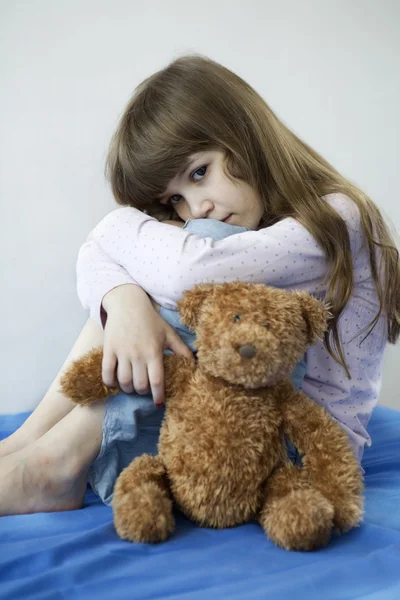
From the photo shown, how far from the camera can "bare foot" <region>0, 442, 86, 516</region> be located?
39.2 inches

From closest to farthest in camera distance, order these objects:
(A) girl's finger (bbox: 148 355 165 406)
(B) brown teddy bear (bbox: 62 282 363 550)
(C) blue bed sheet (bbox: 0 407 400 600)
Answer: (C) blue bed sheet (bbox: 0 407 400 600)
(B) brown teddy bear (bbox: 62 282 363 550)
(A) girl's finger (bbox: 148 355 165 406)

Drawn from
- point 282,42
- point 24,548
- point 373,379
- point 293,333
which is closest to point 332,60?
point 282,42

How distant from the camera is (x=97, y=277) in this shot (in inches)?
44.4

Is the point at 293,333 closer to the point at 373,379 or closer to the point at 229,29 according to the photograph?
the point at 373,379

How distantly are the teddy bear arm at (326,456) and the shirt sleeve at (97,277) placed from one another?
376mm

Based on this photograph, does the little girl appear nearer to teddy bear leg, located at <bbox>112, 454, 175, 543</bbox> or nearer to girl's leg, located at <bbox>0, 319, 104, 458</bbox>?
girl's leg, located at <bbox>0, 319, 104, 458</bbox>

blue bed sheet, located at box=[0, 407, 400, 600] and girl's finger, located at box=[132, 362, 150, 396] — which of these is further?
girl's finger, located at box=[132, 362, 150, 396]

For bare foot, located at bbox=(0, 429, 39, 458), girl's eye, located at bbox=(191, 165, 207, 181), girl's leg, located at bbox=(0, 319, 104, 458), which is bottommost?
bare foot, located at bbox=(0, 429, 39, 458)

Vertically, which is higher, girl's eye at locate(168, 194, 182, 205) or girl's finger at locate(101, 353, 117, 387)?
girl's eye at locate(168, 194, 182, 205)

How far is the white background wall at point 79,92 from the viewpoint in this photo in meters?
1.62

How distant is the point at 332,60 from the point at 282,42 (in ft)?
0.54

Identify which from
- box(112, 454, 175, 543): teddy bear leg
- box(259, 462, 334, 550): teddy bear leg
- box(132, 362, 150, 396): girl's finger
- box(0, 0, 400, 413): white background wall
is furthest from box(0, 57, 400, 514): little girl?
Result: box(0, 0, 400, 413): white background wall

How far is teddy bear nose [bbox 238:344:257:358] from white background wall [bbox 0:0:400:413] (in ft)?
3.21

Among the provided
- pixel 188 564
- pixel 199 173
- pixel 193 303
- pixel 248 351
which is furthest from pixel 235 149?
pixel 188 564
